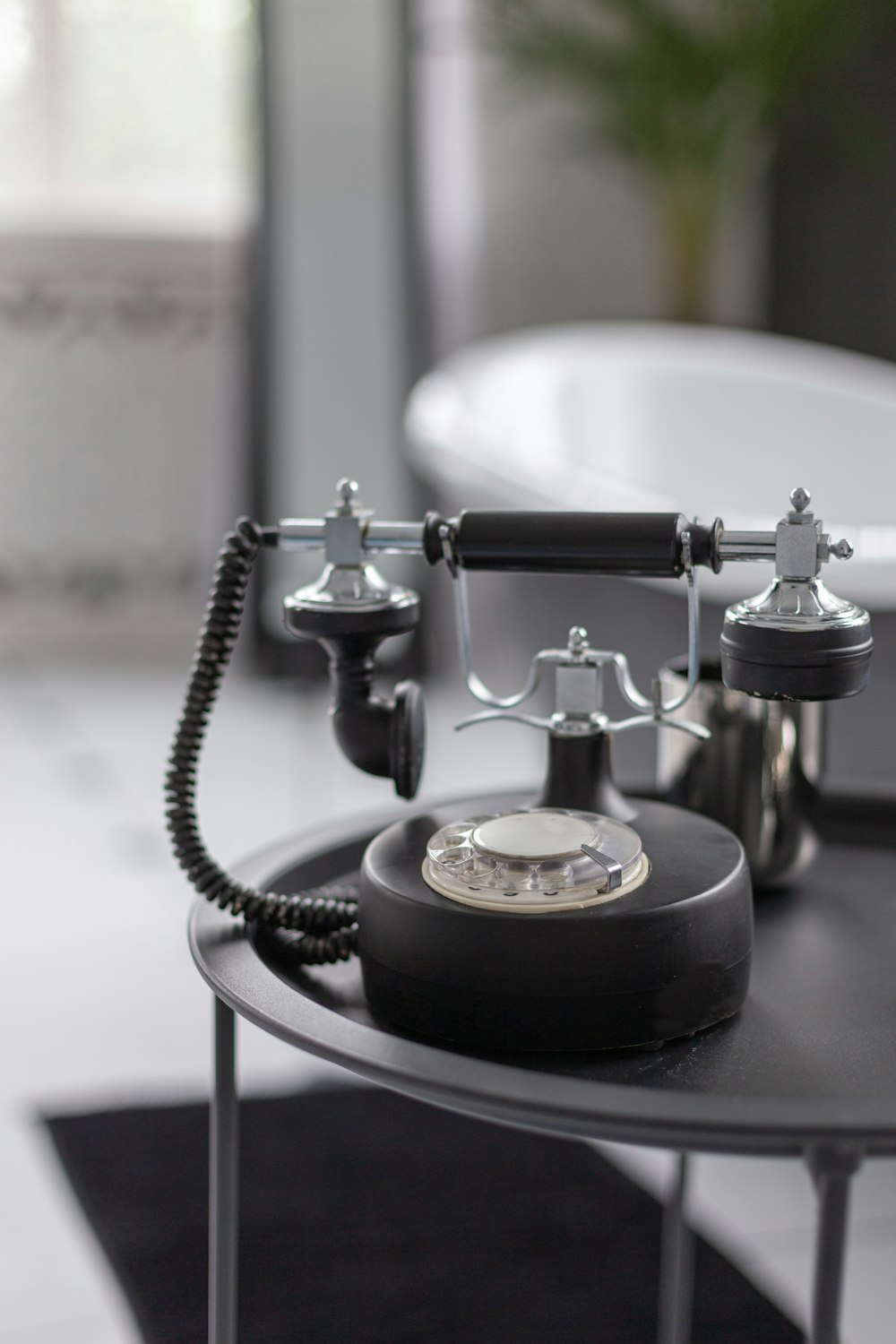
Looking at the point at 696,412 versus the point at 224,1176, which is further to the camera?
the point at 696,412

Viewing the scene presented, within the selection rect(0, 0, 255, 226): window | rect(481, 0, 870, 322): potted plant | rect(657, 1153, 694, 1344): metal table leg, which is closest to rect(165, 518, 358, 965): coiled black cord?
rect(657, 1153, 694, 1344): metal table leg

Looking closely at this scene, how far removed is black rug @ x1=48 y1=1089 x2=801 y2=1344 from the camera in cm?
121

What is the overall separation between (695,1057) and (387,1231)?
2.53 feet

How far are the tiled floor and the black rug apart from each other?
38 mm

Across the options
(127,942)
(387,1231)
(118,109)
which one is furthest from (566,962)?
(118,109)

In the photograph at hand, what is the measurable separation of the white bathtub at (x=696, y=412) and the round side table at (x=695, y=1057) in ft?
3.87

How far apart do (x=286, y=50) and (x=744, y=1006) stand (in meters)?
2.79

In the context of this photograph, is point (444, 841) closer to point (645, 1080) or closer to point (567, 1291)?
point (645, 1080)

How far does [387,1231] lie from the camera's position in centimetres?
134

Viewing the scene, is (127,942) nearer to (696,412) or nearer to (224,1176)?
(696,412)

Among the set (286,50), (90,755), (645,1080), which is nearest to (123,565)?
(90,755)

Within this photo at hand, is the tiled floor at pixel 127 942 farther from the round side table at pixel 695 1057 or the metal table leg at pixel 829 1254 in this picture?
the metal table leg at pixel 829 1254

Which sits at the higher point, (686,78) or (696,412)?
(686,78)

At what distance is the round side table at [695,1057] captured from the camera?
57 centimetres
